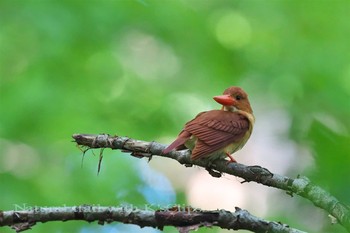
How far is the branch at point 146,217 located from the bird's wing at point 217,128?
1.72 ft

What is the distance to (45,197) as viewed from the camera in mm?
3508

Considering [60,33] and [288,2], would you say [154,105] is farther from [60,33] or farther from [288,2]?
[288,2]

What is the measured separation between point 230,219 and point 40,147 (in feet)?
9.32

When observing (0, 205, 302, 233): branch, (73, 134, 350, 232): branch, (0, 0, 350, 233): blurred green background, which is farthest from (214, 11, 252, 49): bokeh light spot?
(0, 205, 302, 233): branch

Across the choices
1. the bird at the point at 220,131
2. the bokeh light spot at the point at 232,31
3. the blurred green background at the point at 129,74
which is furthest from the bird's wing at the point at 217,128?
the bokeh light spot at the point at 232,31

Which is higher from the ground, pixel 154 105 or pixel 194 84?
pixel 194 84

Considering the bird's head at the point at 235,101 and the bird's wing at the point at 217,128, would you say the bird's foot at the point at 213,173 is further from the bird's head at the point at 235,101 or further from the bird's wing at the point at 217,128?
the bird's head at the point at 235,101

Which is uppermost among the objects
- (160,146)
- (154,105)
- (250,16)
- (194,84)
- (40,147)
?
(250,16)

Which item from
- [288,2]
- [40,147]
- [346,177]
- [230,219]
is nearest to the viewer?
[346,177]

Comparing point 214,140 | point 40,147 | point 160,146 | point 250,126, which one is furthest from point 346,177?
point 40,147

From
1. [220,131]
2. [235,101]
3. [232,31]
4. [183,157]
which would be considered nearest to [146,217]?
[183,157]

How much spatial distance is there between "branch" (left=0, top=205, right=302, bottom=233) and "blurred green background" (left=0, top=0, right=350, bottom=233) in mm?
1826

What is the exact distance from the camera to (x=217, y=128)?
1931 mm

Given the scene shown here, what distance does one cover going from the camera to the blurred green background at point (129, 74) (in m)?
3.67
